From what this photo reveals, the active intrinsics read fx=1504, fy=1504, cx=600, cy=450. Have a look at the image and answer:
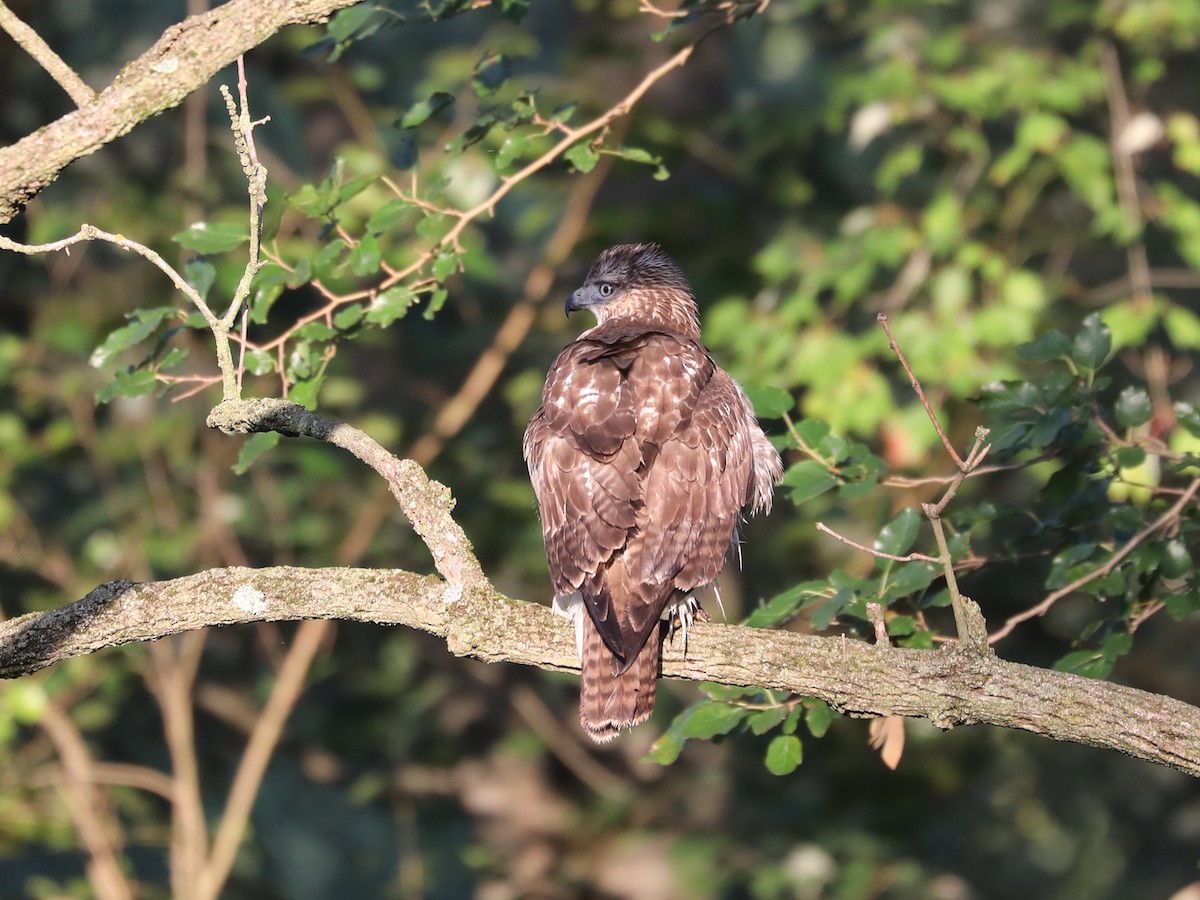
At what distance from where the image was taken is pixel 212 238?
13.7ft

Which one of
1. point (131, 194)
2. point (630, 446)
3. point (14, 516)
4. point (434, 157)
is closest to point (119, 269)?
point (131, 194)

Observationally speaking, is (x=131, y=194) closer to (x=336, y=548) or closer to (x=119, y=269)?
(x=119, y=269)

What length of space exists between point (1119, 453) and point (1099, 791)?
22.2 ft

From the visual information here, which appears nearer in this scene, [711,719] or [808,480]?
[711,719]

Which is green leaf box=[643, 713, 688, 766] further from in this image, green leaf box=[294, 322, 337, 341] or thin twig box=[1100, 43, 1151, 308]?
thin twig box=[1100, 43, 1151, 308]

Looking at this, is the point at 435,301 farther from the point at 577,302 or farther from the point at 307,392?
the point at 577,302

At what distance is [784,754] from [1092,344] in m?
1.33

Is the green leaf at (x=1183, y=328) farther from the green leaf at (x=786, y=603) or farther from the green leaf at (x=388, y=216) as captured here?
the green leaf at (x=388, y=216)

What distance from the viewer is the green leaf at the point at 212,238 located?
4152 millimetres

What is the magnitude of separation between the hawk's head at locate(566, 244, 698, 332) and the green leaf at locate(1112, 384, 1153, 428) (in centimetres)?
219

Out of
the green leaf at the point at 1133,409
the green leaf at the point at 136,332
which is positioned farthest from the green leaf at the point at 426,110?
the green leaf at the point at 1133,409

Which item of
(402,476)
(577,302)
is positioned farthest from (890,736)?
(577,302)

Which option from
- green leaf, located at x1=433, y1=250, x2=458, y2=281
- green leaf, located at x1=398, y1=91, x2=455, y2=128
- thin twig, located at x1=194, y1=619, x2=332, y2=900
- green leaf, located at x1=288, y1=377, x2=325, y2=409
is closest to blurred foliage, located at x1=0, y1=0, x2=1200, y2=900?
thin twig, located at x1=194, y1=619, x2=332, y2=900

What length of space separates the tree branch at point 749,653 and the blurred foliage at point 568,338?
2.62 metres
